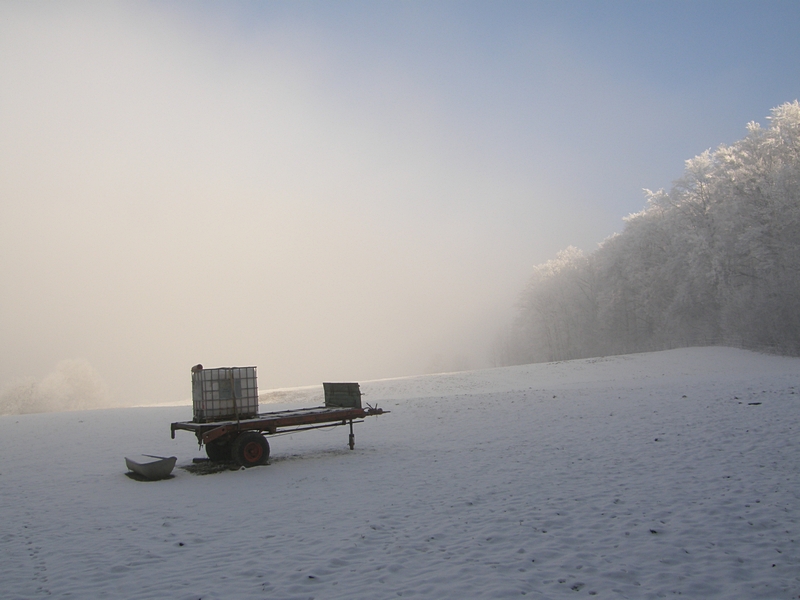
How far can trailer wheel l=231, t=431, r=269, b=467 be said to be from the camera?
43.8ft

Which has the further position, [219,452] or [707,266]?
[707,266]

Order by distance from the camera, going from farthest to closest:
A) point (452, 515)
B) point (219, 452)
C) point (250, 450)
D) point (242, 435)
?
point (219, 452)
point (250, 450)
point (242, 435)
point (452, 515)

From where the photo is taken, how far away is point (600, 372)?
34.7m

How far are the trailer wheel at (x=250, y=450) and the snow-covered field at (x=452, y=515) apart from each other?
44 cm

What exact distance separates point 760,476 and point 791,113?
45487 millimetres

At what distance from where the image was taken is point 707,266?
45906mm

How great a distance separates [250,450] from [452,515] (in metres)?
6.92

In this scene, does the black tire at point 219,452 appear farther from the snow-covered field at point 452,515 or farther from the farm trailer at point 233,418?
the snow-covered field at point 452,515

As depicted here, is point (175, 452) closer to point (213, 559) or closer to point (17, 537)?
point (17, 537)

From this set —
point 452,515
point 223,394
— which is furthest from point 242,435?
point 452,515

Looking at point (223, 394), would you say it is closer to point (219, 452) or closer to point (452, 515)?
point (219, 452)

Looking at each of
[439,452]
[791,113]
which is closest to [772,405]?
[439,452]

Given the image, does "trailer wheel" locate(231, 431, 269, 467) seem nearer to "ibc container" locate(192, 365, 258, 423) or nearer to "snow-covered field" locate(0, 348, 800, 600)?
"snow-covered field" locate(0, 348, 800, 600)

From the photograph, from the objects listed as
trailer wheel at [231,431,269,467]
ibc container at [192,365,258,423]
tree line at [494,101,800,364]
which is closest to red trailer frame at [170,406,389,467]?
trailer wheel at [231,431,269,467]
